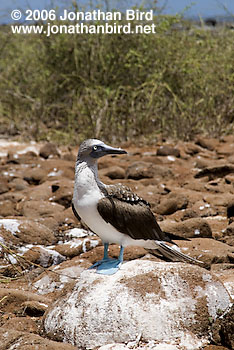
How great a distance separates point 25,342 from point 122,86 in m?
7.83

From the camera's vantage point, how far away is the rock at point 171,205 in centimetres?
554

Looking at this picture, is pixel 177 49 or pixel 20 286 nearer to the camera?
pixel 20 286

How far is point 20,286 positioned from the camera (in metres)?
3.97

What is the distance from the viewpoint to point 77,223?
5.32 m

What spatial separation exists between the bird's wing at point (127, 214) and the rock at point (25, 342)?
750mm

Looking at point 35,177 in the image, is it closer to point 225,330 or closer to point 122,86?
point 122,86

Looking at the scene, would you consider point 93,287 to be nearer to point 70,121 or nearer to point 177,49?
point 70,121

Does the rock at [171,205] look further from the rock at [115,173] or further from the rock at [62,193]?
the rock at [115,173]

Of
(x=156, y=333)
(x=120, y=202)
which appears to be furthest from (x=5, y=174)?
(x=156, y=333)

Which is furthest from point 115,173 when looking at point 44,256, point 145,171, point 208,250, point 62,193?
point 208,250

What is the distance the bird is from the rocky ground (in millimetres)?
165

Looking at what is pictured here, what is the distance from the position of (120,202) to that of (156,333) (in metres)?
0.80

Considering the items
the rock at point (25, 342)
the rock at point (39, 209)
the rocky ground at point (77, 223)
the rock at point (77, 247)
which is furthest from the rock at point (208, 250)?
the rock at point (39, 209)

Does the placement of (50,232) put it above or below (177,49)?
below
